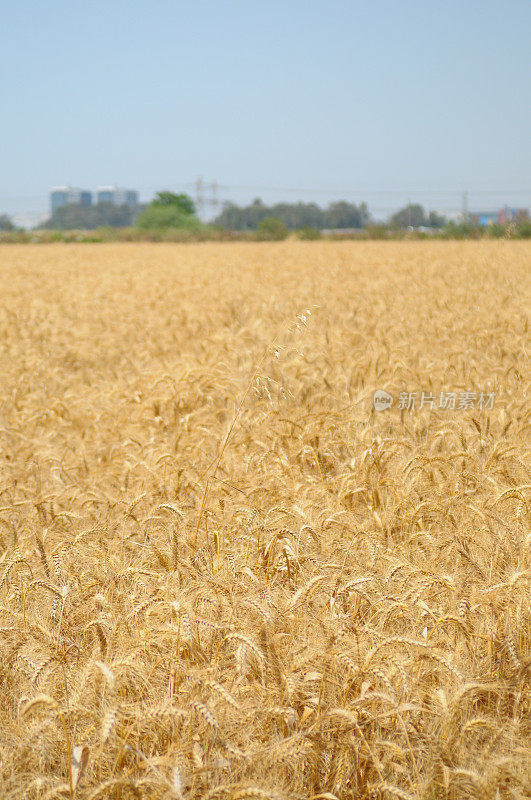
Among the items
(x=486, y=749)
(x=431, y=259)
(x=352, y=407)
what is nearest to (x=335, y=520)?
(x=486, y=749)

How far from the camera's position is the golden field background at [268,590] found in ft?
4.78

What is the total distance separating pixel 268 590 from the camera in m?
1.85

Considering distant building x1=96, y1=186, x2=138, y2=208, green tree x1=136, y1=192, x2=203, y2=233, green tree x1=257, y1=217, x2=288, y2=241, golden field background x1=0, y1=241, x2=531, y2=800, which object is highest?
distant building x1=96, y1=186, x2=138, y2=208

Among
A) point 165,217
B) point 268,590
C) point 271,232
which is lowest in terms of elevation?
point 268,590

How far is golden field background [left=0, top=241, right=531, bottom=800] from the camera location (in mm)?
1456

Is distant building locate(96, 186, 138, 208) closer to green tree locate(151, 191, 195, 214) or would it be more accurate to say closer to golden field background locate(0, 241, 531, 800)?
green tree locate(151, 191, 195, 214)

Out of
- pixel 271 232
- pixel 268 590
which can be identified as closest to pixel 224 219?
pixel 271 232

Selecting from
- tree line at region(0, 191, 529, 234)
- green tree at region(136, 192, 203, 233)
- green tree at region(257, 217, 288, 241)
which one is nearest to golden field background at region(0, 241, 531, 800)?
tree line at region(0, 191, 529, 234)

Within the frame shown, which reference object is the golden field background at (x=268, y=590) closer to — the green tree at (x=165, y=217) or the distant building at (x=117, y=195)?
the green tree at (x=165, y=217)

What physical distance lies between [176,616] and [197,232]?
37.7m

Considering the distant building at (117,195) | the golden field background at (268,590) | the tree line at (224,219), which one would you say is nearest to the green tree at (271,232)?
the tree line at (224,219)

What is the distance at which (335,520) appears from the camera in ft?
7.66

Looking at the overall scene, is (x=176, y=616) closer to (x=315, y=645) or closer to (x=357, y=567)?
(x=315, y=645)

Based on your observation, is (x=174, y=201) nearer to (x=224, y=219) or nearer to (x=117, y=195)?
(x=224, y=219)
